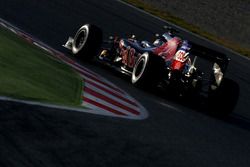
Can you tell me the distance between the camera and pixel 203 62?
18688 mm

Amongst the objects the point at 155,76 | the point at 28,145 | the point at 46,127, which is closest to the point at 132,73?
the point at 155,76

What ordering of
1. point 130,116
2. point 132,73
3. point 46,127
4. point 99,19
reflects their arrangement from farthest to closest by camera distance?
point 99,19 → point 132,73 → point 130,116 → point 46,127

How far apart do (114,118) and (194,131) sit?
143 cm

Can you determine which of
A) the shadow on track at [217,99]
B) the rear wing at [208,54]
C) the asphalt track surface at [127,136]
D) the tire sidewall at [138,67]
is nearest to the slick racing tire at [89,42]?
the asphalt track surface at [127,136]

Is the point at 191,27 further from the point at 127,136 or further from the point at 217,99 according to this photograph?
the point at 127,136

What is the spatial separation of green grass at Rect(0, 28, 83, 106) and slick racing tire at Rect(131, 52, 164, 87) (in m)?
1.07

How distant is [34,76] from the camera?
9188 mm

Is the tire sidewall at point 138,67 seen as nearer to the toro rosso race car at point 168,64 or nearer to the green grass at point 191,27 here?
A: the toro rosso race car at point 168,64

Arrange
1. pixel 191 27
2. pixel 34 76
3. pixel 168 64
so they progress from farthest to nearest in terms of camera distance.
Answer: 1. pixel 191 27
2. pixel 168 64
3. pixel 34 76

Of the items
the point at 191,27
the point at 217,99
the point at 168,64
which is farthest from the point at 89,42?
the point at 191,27

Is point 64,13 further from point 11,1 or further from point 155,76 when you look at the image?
point 155,76

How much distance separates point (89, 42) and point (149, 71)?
2.15 m

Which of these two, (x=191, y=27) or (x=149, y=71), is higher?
(x=149, y=71)

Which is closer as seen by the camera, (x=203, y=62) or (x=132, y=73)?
(x=132, y=73)
